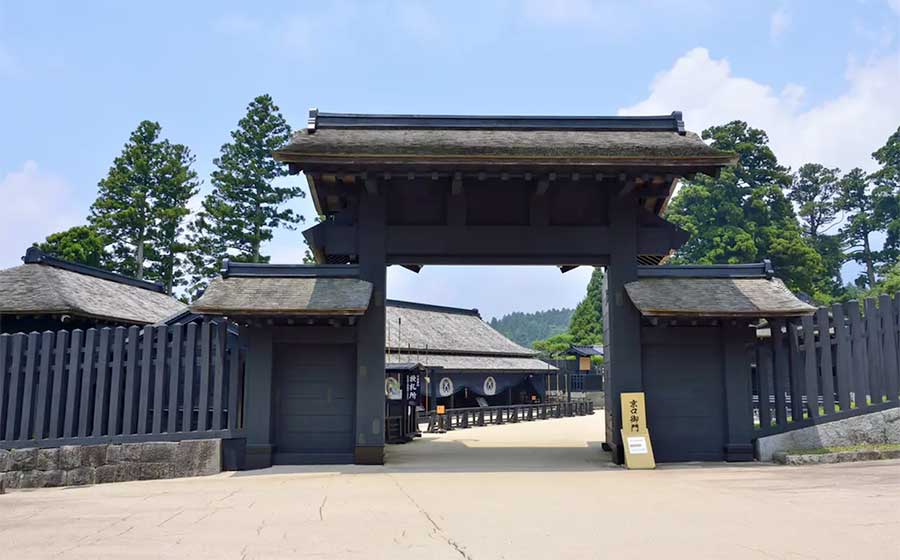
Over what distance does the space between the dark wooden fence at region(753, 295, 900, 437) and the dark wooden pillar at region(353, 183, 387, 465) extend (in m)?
7.29

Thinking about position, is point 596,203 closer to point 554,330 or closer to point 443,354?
point 443,354

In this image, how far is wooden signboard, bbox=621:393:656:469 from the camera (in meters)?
11.7

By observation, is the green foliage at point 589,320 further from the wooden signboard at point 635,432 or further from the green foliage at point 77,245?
the wooden signboard at point 635,432

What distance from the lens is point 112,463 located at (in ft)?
39.5

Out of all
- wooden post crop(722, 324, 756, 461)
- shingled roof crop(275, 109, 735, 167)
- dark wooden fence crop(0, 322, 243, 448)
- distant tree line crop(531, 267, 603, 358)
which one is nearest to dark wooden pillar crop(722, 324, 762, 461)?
wooden post crop(722, 324, 756, 461)

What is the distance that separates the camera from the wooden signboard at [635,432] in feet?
38.3

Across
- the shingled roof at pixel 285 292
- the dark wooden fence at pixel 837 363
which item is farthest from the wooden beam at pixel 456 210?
the dark wooden fence at pixel 837 363

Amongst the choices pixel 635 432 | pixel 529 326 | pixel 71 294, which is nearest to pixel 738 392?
pixel 635 432

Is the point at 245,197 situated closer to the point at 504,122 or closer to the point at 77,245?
the point at 77,245

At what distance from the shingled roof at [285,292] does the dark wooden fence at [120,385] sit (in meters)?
0.86

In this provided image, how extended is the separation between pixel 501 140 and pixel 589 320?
48.4 m

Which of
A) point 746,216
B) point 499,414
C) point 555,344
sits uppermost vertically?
point 746,216

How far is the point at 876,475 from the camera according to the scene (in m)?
9.50

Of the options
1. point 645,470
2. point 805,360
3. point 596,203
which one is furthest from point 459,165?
point 805,360
